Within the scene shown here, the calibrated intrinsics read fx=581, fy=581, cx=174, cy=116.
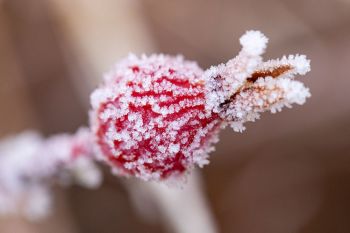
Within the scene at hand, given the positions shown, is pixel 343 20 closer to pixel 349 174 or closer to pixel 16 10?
pixel 349 174

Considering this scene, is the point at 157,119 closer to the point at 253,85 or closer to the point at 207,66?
the point at 253,85

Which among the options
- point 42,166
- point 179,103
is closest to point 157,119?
point 179,103

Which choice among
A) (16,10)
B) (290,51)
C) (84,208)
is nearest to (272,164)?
(290,51)

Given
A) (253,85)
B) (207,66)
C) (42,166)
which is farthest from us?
(207,66)

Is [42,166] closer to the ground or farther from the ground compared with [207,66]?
closer to the ground

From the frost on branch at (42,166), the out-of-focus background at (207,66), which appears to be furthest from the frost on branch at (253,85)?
the out-of-focus background at (207,66)

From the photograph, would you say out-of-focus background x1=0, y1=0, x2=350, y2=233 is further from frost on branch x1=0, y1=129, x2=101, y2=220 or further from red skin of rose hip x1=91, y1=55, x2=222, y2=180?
red skin of rose hip x1=91, y1=55, x2=222, y2=180
